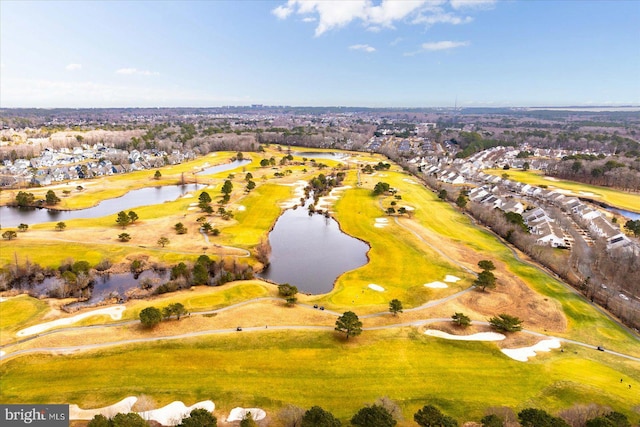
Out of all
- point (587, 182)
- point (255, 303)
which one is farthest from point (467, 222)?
point (587, 182)

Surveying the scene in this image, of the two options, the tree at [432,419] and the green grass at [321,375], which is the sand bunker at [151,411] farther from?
the tree at [432,419]

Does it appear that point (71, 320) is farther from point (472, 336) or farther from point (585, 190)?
point (585, 190)

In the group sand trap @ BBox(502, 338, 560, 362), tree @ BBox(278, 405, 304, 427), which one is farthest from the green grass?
tree @ BBox(278, 405, 304, 427)

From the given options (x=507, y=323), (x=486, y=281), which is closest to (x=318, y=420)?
(x=507, y=323)

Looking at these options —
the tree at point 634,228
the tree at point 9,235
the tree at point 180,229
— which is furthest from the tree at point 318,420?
the tree at point 634,228

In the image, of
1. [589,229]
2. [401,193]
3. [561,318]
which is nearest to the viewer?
[561,318]

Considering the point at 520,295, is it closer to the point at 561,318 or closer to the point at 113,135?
the point at 561,318
